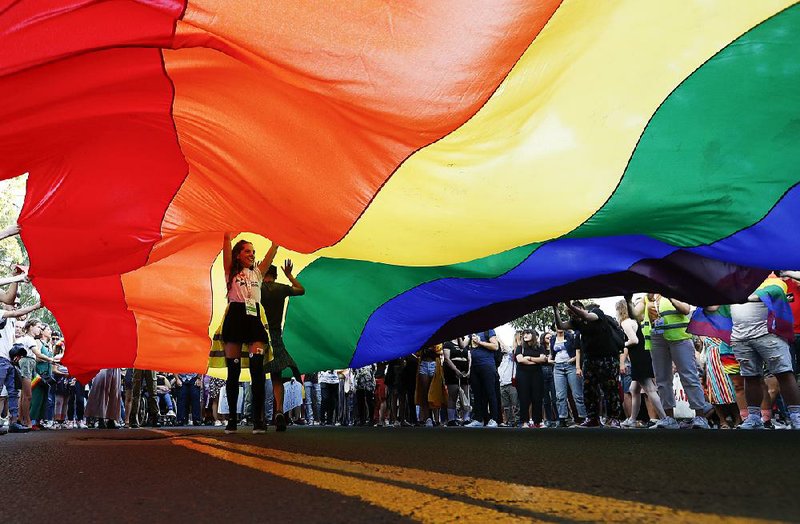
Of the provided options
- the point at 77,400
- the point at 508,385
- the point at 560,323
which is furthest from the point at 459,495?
the point at 77,400

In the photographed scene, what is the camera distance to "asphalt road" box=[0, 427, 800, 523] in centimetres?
175

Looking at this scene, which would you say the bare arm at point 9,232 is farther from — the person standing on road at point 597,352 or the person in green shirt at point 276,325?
the person standing on road at point 597,352

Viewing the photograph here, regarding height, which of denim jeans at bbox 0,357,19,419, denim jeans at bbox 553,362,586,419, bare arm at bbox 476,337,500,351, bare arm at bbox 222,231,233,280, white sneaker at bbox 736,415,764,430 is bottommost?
white sneaker at bbox 736,415,764,430

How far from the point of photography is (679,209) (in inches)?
183

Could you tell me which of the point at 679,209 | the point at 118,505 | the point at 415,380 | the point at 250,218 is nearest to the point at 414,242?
the point at 250,218

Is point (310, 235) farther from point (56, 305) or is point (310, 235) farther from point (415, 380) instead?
point (415, 380)

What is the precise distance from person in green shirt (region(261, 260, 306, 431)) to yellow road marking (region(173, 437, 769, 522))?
12.6ft

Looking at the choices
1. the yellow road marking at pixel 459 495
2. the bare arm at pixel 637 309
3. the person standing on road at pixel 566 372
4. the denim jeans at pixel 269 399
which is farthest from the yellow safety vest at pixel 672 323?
the denim jeans at pixel 269 399

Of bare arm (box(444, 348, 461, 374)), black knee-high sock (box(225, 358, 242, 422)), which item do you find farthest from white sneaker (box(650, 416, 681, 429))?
black knee-high sock (box(225, 358, 242, 422))

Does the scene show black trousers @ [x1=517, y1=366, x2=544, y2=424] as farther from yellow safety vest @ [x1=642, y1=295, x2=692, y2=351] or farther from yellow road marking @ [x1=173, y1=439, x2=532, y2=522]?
yellow road marking @ [x1=173, y1=439, x2=532, y2=522]

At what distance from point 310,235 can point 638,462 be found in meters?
2.99

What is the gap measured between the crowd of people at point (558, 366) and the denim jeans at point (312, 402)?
3.29 meters

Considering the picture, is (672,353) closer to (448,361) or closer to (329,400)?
(448,361)

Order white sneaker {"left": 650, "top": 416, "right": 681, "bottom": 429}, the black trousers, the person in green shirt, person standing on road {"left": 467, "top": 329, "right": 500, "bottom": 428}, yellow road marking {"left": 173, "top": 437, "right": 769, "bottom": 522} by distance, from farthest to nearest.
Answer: the black trousers → person standing on road {"left": 467, "top": 329, "right": 500, "bottom": 428} → white sneaker {"left": 650, "top": 416, "right": 681, "bottom": 429} → the person in green shirt → yellow road marking {"left": 173, "top": 437, "right": 769, "bottom": 522}
